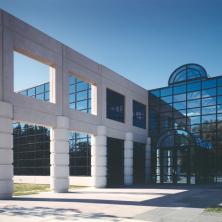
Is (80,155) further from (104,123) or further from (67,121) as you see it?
(67,121)

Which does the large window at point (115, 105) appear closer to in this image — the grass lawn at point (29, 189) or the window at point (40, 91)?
the grass lawn at point (29, 189)

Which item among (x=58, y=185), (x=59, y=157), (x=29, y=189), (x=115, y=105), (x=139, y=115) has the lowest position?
(x=29, y=189)

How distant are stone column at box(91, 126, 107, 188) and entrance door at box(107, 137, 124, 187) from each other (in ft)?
6.43

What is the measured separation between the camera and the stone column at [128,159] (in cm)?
2695

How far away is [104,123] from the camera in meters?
24.6

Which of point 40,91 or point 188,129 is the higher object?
point 40,91

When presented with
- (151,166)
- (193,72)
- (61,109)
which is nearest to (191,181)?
(151,166)

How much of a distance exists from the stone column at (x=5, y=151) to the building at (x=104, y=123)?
9 cm

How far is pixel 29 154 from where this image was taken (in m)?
33.3

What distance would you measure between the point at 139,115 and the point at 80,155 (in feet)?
24.1

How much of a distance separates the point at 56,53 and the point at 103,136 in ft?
25.7

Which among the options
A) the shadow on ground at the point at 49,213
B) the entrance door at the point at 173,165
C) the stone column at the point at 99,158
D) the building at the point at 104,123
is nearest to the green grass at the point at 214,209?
the shadow on ground at the point at 49,213

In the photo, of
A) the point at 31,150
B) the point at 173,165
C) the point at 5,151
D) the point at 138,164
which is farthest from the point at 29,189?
the point at 173,165

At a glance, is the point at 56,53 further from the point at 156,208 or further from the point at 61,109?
the point at 156,208
